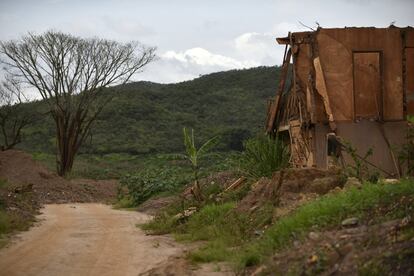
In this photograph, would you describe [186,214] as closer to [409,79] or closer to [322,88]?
[322,88]

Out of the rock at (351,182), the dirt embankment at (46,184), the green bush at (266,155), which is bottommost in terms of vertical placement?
the dirt embankment at (46,184)

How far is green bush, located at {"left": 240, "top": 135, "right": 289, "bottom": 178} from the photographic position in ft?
40.8

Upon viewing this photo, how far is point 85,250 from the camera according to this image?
9938 mm

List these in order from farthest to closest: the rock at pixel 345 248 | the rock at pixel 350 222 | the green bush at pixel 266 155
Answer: the green bush at pixel 266 155
the rock at pixel 350 222
the rock at pixel 345 248

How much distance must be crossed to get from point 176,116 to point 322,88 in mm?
44546

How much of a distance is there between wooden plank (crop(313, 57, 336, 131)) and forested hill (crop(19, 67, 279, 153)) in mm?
30555

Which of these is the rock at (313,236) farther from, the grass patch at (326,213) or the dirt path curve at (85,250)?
the dirt path curve at (85,250)

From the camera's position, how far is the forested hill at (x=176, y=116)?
163ft

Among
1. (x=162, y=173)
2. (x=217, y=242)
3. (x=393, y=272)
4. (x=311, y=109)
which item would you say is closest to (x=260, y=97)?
(x=162, y=173)

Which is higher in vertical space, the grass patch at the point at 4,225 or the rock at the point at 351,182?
the rock at the point at 351,182

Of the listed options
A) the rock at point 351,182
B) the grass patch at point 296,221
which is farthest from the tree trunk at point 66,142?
the rock at point 351,182

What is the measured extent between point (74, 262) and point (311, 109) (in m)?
6.54

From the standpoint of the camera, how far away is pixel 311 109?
1272 cm

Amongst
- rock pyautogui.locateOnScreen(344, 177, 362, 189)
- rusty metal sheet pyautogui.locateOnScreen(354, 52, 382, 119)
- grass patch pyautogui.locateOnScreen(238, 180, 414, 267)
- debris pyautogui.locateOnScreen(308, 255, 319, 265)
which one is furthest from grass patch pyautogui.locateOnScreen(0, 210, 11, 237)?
rusty metal sheet pyautogui.locateOnScreen(354, 52, 382, 119)
